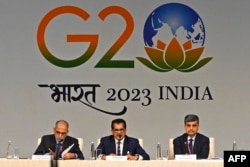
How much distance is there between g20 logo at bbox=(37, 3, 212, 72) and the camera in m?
8.24

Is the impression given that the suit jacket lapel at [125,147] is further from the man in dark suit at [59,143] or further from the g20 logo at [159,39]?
the g20 logo at [159,39]

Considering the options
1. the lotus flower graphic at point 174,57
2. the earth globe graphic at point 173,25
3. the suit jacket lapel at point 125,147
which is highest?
the earth globe graphic at point 173,25

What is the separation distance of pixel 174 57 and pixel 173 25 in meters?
0.41

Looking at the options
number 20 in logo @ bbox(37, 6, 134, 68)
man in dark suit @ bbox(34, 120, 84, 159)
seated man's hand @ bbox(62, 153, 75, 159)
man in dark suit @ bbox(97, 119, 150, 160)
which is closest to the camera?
seated man's hand @ bbox(62, 153, 75, 159)

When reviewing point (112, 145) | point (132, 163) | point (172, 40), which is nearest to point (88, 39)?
point (172, 40)

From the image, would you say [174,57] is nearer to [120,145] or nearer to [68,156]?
[120,145]

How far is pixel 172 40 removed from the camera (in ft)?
27.1

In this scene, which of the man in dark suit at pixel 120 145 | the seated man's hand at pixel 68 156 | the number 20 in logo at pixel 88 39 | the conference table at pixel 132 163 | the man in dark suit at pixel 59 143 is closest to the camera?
the conference table at pixel 132 163

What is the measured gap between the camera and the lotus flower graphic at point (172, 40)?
8.25 meters

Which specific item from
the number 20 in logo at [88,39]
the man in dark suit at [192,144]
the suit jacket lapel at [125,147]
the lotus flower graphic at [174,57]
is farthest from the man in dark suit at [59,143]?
the lotus flower graphic at [174,57]

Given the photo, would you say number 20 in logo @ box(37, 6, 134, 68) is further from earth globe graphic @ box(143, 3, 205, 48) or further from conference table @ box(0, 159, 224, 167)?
conference table @ box(0, 159, 224, 167)

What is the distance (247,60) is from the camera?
322 inches

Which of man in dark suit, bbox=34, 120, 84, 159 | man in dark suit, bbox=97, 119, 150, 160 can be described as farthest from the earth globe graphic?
man in dark suit, bbox=34, 120, 84, 159

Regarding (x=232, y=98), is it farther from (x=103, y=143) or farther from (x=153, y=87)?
(x=103, y=143)
